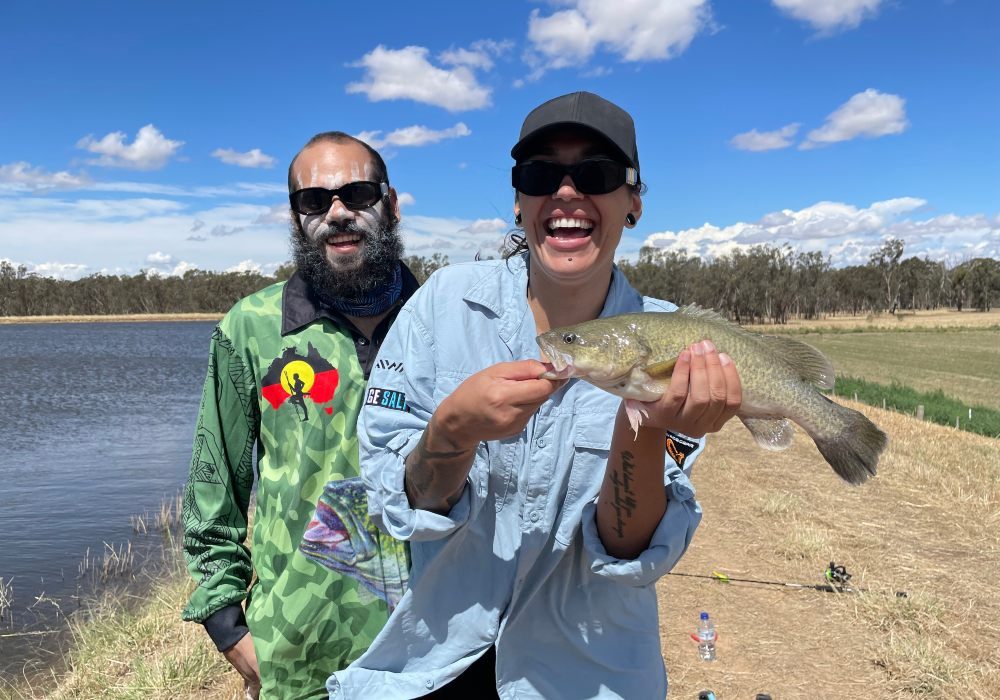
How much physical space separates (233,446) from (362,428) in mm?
1211

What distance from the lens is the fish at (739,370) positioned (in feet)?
8.10

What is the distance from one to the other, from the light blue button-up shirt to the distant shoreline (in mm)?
140937

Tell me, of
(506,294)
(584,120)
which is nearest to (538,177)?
(584,120)

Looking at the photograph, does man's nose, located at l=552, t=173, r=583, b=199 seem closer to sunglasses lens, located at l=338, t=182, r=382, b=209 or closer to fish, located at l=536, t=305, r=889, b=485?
fish, located at l=536, t=305, r=889, b=485

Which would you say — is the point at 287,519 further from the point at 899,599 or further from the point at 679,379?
the point at 899,599

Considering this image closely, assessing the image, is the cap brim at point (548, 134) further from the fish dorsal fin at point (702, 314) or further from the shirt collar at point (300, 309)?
the shirt collar at point (300, 309)

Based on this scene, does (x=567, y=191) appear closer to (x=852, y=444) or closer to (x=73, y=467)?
(x=852, y=444)

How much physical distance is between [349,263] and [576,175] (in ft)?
4.83

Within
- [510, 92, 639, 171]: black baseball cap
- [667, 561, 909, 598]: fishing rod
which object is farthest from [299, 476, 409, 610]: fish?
[667, 561, 909, 598]: fishing rod

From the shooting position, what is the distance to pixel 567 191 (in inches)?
95.9

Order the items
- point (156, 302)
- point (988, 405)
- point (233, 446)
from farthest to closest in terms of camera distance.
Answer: point (156, 302) < point (988, 405) < point (233, 446)

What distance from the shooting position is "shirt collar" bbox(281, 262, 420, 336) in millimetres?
3346

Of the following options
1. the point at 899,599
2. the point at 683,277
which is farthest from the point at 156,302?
the point at 899,599

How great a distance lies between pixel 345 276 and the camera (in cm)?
345
